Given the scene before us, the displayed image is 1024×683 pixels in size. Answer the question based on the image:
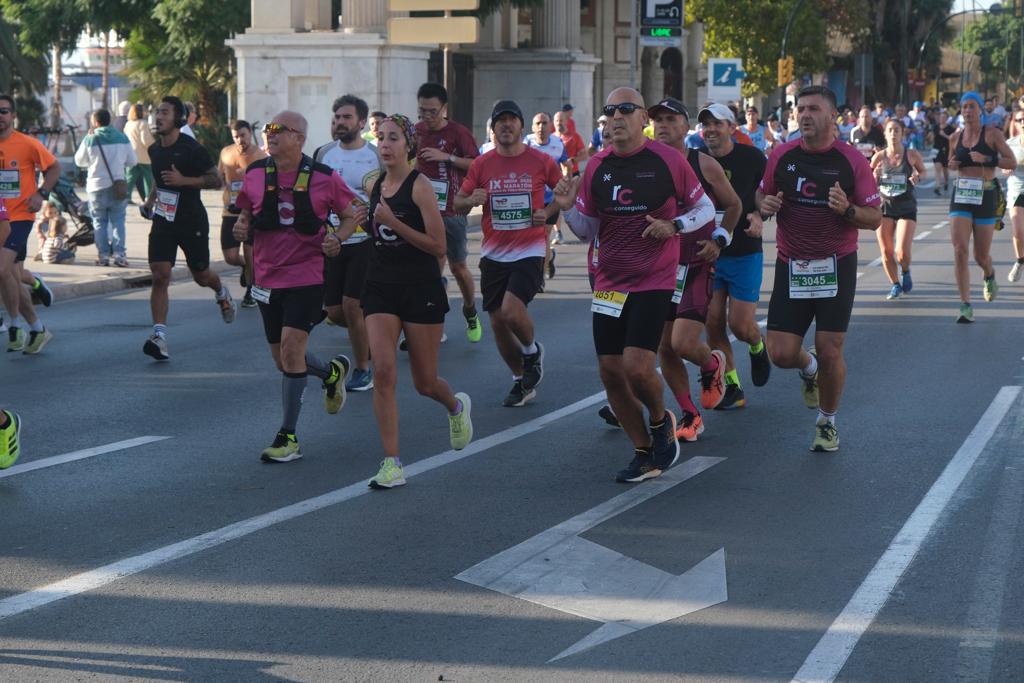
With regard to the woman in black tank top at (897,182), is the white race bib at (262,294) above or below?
below

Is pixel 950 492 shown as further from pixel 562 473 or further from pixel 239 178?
pixel 239 178

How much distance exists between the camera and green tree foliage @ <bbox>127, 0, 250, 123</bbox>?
121ft

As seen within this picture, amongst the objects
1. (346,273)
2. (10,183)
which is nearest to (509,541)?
(346,273)

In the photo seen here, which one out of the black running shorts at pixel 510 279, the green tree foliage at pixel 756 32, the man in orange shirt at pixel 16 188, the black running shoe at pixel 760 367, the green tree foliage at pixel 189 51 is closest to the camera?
the black running shorts at pixel 510 279

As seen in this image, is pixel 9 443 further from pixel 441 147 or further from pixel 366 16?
pixel 366 16

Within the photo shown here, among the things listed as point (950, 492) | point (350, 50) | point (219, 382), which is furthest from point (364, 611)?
point (350, 50)

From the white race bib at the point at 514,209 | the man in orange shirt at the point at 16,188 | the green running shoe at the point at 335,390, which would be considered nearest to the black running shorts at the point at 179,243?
the man in orange shirt at the point at 16,188

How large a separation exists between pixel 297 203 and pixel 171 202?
4.21m

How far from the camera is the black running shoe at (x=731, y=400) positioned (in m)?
10.4

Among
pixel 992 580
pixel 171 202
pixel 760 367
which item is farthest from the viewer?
pixel 171 202

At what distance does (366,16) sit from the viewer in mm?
31500

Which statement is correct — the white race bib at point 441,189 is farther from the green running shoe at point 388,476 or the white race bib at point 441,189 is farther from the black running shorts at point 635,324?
the green running shoe at point 388,476

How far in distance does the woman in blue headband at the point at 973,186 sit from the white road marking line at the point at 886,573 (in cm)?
530

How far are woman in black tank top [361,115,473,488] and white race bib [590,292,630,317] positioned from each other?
82cm
